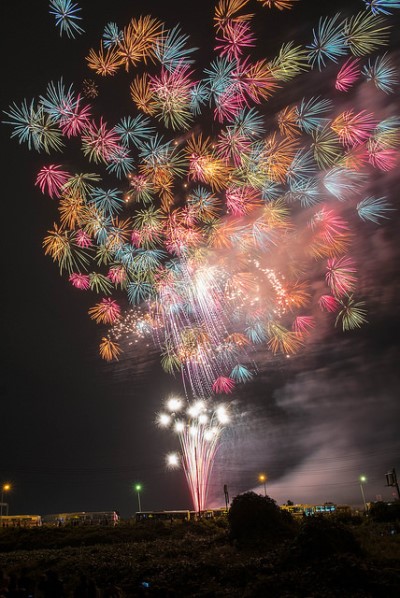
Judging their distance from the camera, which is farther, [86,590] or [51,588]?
[51,588]

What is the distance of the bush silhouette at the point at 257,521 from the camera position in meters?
20.7

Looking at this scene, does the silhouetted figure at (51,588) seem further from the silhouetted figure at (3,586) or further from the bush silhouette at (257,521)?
the bush silhouette at (257,521)

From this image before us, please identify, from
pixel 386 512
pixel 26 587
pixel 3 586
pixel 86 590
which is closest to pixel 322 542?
pixel 86 590

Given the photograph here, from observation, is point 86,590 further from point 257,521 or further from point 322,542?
point 257,521

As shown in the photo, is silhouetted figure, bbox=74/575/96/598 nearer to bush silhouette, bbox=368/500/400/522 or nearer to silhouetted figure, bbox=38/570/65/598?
silhouetted figure, bbox=38/570/65/598

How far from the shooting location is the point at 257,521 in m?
21.3

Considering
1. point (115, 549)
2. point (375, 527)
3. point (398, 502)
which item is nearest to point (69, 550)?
point (115, 549)

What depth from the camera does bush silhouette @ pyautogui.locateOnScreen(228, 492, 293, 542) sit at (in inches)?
815

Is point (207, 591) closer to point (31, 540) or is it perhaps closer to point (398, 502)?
point (31, 540)

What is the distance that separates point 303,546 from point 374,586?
360cm

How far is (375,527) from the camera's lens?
23.8 metres

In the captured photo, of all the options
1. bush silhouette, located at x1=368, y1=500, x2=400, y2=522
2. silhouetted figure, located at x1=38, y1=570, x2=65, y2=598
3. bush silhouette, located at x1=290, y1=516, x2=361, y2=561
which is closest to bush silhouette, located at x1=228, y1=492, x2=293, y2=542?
bush silhouette, located at x1=290, y1=516, x2=361, y2=561

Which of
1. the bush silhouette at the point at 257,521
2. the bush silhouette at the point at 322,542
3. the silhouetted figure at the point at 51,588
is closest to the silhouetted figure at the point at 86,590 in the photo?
the silhouetted figure at the point at 51,588

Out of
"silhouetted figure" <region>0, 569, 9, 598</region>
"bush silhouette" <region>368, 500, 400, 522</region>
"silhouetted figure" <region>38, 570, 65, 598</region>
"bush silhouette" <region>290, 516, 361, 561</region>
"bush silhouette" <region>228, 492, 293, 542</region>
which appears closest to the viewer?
"silhouetted figure" <region>0, 569, 9, 598</region>
